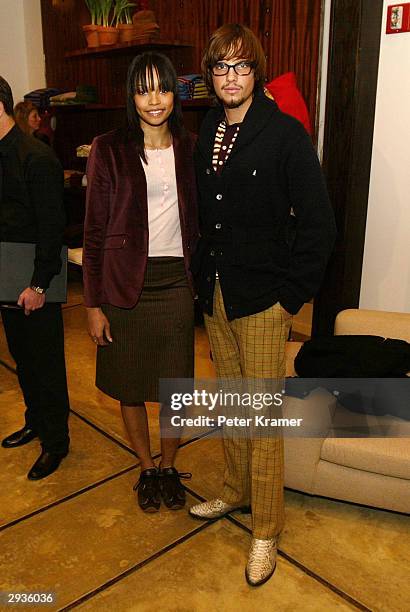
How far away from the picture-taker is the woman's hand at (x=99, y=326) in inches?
78.7

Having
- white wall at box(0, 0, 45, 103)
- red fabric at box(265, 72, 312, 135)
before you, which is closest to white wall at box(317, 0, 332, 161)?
red fabric at box(265, 72, 312, 135)

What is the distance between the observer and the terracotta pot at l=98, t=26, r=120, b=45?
452 centimetres

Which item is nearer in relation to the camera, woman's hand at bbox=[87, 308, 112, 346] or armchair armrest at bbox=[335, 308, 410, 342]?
woman's hand at bbox=[87, 308, 112, 346]

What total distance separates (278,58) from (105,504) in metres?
2.73

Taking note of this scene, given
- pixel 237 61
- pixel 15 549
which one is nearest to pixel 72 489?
pixel 15 549

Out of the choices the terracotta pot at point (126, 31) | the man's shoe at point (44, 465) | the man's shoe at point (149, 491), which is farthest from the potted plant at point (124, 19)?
the man's shoe at point (149, 491)

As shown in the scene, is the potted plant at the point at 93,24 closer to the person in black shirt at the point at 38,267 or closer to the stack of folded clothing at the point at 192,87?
the stack of folded clothing at the point at 192,87

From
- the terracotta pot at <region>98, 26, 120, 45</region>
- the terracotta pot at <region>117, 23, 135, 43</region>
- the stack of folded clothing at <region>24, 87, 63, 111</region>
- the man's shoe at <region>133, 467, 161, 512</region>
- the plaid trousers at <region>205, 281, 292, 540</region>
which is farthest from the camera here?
the stack of folded clothing at <region>24, 87, 63, 111</region>

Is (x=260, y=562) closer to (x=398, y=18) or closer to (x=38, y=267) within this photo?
(x=38, y=267)

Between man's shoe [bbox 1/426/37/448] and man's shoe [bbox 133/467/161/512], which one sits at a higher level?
man's shoe [bbox 133/467/161/512]

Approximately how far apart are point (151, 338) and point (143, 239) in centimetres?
36

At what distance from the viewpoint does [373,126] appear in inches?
121

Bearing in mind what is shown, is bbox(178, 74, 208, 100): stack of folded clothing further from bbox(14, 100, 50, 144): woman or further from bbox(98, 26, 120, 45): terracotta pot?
bbox(14, 100, 50, 144): woman

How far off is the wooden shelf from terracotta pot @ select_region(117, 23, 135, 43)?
81 mm
